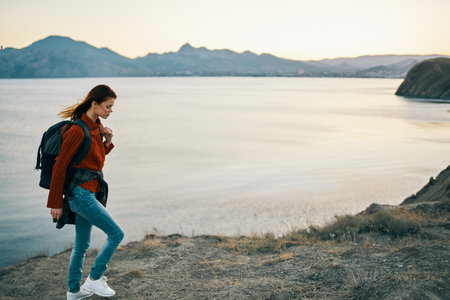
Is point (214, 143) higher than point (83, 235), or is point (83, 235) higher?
point (83, 235)

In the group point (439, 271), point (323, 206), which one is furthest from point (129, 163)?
point (439, 271)

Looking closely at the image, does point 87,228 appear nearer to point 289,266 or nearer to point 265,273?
point 265,273

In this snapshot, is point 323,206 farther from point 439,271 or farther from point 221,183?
point 439,271

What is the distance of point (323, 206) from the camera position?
10867mm

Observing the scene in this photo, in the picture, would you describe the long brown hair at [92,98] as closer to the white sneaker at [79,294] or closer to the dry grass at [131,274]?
the white sneaker at [79,294]

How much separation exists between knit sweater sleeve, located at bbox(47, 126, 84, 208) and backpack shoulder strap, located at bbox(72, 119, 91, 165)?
61 millimetres

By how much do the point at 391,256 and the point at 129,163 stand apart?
46.7 ft

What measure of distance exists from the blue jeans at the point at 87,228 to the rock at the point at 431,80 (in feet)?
211

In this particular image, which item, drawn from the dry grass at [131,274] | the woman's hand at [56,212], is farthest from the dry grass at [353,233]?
the woman's hand at [56,212]

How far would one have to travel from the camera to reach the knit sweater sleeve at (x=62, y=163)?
11.4 ft

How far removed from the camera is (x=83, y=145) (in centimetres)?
360

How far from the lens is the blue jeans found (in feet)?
11.9

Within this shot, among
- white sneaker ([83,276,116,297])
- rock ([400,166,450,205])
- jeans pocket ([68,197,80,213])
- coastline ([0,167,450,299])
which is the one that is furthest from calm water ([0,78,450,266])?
jeans pocket ([68,197,80,213])

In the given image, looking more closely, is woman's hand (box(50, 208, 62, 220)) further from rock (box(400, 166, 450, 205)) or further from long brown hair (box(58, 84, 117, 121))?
rock (box(400, 166, 450, 205))
